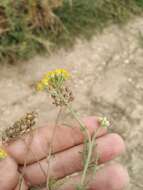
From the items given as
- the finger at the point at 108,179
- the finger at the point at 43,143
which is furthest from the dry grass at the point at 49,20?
the finger at the point at 108,179

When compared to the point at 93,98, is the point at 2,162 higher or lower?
higher

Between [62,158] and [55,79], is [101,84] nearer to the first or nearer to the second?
[62,158]

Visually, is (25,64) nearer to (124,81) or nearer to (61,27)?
(61,27)

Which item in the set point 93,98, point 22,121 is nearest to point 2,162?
point 22,121

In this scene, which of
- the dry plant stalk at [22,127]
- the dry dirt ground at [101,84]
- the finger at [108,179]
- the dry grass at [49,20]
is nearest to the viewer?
the dry plant stalk at [22,127]

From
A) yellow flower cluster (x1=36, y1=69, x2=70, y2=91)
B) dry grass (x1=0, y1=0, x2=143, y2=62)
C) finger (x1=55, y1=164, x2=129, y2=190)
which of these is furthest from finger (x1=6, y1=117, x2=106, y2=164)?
dry grass (x1=0, y1=0, x2=143, y2=62)

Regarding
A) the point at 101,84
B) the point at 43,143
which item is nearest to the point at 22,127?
the point at 43,143

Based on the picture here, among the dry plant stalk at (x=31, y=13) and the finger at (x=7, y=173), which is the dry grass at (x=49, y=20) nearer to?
the dry plant stalk at (x=31, y=13)
